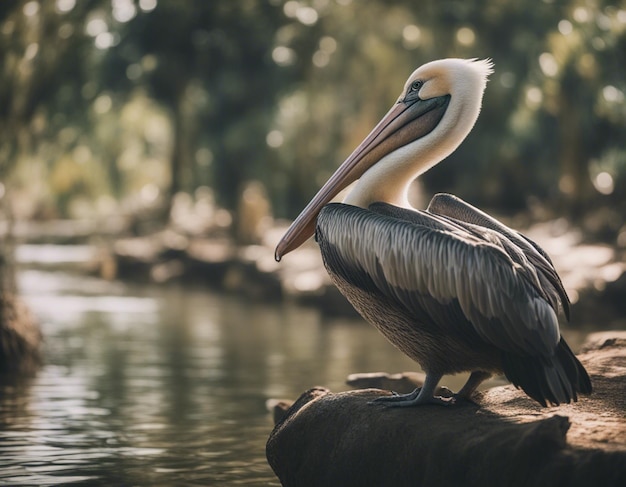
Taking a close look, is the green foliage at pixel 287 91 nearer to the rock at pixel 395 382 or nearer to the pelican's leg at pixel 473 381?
the rock at pixel 395 382

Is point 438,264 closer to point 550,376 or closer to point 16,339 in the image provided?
point 550,376

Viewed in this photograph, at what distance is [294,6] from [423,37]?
328 cm

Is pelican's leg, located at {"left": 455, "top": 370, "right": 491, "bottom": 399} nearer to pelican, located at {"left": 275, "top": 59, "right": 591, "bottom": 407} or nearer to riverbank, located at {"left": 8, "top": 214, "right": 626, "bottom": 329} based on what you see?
pelican, located at {"left": 275, "top": 59, "right": 591, "bottom": 407}

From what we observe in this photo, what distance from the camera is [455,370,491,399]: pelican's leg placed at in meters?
5.29

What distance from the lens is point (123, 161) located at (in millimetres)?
27281

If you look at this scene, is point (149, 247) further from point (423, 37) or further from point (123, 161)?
point (423, 37)

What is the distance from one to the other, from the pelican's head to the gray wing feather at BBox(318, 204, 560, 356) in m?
0.39

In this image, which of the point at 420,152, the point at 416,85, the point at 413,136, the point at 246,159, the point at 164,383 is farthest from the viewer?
the point at 246,159

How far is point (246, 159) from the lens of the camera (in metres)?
25.9

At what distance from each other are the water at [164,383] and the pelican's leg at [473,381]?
62.9 inches

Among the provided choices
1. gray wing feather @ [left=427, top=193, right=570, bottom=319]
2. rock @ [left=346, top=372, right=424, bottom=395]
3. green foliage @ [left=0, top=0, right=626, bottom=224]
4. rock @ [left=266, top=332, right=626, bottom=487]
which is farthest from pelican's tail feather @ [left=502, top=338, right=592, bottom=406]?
green foliage @ [left=0, top=0, right=626, bottom=224]

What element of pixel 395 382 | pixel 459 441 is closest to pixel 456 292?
pixel 459 441

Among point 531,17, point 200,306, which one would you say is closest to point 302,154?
point 531,17

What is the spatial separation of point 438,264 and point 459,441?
2.73ft
